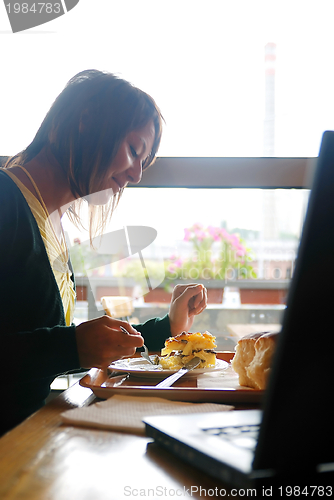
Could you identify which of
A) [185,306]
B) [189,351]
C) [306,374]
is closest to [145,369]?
[189,351]

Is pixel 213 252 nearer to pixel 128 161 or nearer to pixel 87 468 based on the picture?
pixel 128 161

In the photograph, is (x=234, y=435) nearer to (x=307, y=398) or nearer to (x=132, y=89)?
(x=307, y=398)

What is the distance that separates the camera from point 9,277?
0.94 metres

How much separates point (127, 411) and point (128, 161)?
0.81 m

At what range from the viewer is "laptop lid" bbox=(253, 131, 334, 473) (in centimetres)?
Answer: 27

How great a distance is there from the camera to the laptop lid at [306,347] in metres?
0.27

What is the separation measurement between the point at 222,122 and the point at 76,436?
1513mm

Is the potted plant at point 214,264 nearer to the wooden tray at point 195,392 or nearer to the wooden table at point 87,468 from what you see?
the wooden tray at point 195,392

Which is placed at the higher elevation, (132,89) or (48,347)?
(132,89)

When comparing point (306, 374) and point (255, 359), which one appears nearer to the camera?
point (306, 374)

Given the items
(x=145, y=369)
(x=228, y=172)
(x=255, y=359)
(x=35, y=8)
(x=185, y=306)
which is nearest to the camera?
(x=255, y=359)

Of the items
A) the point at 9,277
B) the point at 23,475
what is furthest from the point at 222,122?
the point at 23,475

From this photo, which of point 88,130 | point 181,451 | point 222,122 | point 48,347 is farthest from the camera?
point 222,122

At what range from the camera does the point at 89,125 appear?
1130 mm
